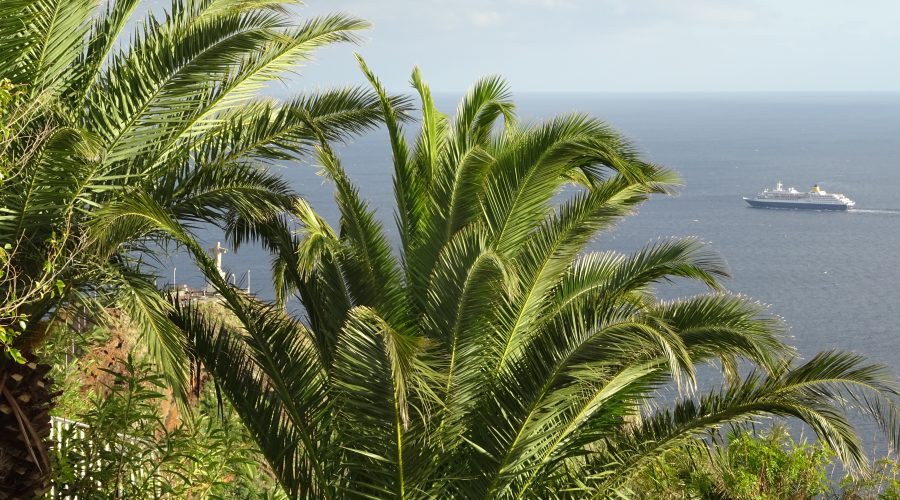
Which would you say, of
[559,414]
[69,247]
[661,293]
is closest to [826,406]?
[559,414]

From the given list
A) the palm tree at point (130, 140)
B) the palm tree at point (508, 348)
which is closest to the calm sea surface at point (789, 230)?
the palm tree at point (130, 140)

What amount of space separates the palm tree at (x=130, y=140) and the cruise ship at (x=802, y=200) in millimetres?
92747

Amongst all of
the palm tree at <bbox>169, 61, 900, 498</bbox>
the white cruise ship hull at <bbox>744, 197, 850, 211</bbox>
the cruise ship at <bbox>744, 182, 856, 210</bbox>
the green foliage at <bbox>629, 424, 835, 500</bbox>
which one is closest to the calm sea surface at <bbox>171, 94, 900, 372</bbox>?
the white cruise ship hull at <bbox>744, 197, 850, 211</bbox>

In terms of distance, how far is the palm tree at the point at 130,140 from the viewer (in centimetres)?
598

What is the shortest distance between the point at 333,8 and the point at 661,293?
182 ft

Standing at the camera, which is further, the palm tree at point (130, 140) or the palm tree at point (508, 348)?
the palm tree at point (508, 348)

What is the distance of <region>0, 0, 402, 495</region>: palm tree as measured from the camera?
19.6 feet

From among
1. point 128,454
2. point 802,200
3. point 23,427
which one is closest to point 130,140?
point 23,427

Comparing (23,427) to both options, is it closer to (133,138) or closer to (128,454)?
(128,454)

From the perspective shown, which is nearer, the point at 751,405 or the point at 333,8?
the point at 751,405

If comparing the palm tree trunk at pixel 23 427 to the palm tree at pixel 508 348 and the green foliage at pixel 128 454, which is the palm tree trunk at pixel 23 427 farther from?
the palm tree at pixel 508 348

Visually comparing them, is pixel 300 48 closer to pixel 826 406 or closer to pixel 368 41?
pixel 368 41

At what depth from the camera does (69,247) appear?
637 centimetres

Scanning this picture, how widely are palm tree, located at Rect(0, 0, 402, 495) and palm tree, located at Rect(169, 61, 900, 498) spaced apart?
1.76ft
